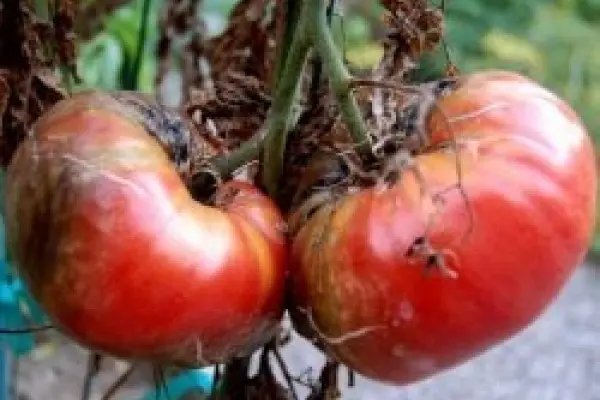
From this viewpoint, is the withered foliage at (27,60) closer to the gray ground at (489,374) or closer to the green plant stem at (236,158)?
the green plant stem at (236,158)

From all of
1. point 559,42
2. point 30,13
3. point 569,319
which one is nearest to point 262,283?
point 30,13

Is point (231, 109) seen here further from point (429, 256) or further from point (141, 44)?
point (141, 44)

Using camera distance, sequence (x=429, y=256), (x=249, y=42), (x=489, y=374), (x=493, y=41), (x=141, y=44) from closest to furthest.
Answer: (x=429, y=256), (x=249, y=42), (x=141, y=44), (x=489, y=374), (x=493, y=41)

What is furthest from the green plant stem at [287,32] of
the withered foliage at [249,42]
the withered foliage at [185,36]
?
the withered foliage at [185,36]

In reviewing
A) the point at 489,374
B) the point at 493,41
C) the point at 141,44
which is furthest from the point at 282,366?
the point at 493,41

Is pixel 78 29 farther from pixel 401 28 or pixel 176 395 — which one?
pixel 401 28

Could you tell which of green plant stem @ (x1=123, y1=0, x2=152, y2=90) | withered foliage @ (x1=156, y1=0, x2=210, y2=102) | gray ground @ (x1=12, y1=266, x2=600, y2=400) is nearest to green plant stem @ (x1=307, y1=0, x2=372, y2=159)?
green plant stem @ (x1=123, y1=0, x2=152, y2=90)
